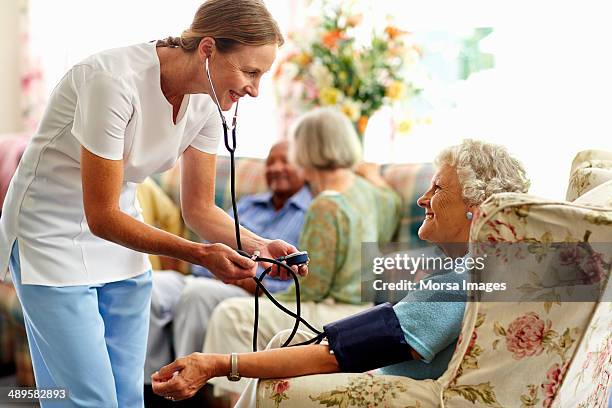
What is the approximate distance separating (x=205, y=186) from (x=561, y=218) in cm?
84

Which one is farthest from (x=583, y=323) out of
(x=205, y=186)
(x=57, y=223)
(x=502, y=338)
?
(x=57, y=223)

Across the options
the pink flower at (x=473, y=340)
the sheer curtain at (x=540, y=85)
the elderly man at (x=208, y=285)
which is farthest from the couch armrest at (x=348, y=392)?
the sheer curtain at (x=540, y=85)

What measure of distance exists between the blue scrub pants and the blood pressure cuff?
48 cm

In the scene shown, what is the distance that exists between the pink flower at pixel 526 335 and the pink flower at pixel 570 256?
0.10 meters

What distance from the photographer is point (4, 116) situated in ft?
15.2

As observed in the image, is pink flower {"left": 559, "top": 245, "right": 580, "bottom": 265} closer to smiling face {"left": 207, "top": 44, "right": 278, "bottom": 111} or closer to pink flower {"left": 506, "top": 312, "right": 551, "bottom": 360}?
pink flower {"left": 506, "top": 312, "right": 551, "bottom": 360}

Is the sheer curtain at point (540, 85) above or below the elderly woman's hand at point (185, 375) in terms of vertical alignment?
above

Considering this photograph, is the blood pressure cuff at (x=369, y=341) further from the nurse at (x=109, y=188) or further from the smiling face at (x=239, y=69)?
the smiling face at (x=239, y=69)

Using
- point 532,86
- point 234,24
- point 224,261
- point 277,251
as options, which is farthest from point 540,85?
point 224,261

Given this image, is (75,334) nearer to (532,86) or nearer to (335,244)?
(335,244)

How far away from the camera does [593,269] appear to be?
132cm

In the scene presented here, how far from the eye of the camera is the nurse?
1.48 metres

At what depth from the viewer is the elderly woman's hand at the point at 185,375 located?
1.42 metres

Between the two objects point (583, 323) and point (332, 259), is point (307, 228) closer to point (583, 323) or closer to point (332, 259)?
point (332, 259)
